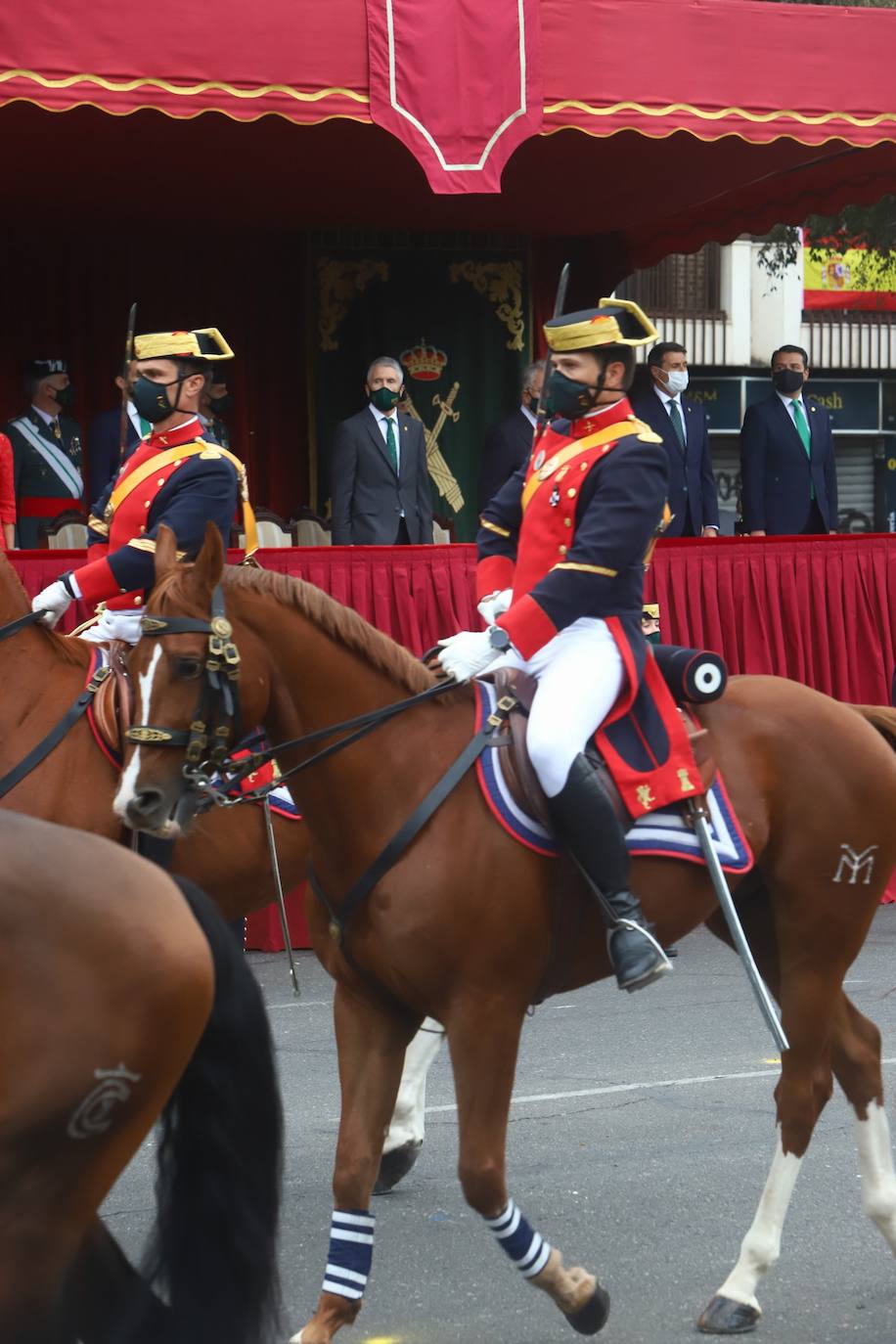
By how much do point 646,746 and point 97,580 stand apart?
2.28 metres

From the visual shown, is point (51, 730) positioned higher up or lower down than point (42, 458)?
lower down

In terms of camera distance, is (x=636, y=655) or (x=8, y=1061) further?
(x=636, y=655)

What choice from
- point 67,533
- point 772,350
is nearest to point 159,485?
point 67,533

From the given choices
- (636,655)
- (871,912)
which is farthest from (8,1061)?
(871,912)

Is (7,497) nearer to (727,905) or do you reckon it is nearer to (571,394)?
(571,394)

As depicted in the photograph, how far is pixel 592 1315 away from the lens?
15.1 feet

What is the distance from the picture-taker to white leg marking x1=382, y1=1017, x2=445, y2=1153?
238 inches

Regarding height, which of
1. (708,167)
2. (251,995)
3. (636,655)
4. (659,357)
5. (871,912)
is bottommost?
(871,912)

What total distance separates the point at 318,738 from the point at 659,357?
8.14 meters

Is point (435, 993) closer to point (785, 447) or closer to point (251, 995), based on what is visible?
point (251, 995)

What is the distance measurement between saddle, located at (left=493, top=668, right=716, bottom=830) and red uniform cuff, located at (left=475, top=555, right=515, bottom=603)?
635 millimetres

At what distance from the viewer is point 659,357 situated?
12.5 metres

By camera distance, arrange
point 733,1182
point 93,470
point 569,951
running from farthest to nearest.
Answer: point 93,470 → point 733,1182 → point 569,951

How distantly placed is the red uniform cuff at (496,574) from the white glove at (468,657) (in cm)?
78
